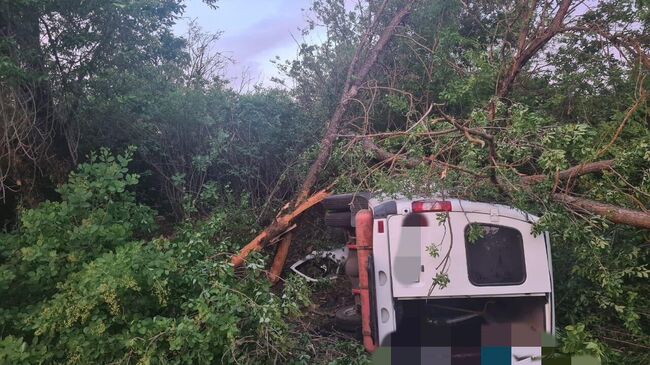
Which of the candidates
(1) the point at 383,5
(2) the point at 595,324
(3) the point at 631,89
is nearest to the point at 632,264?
(2) the point at 595,324

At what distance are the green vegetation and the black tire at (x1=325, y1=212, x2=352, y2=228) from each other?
0.95ft

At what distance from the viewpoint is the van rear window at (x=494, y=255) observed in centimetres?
364

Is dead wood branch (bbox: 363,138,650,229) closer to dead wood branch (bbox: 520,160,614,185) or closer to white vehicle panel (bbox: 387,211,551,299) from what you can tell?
dead wood branch (bbox: 520,160,614,185)

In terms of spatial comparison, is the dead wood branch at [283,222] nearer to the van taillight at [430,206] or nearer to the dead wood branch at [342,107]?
the dead wood branch at [342,107]

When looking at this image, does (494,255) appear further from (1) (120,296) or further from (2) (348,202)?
(1) (120,296)

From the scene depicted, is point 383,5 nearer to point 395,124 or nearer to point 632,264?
point 395,124

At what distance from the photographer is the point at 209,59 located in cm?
917

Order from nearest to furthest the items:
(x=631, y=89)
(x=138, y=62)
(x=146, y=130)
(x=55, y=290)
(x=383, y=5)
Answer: (x=55, y=290)
(x=631, y=89)
(x=138, y=62)
(x=146, y=130)
(x=383, y=5)

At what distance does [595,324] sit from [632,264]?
A: 2.20ft

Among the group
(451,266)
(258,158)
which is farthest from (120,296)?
(258,158)

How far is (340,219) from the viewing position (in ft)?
15.3

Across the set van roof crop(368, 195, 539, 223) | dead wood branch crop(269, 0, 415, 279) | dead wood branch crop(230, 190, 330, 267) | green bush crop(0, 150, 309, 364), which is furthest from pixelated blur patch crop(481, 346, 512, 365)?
dead wood branch crop(269, 0, 415, 279)

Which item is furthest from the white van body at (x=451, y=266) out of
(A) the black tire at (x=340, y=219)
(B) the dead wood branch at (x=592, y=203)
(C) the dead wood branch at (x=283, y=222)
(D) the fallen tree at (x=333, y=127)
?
(C) the dead wood branch at (x=283, y=222)

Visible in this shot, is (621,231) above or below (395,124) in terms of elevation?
below
